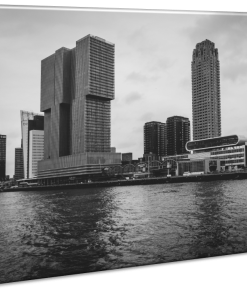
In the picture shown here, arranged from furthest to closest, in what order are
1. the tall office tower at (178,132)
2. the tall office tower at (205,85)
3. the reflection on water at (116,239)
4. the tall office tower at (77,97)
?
1. the tall office tower at (77,97)
2. the tall office tower at (178,132)
3. the tall office tower at (205,85)
4. the reflection on water at (116,239)

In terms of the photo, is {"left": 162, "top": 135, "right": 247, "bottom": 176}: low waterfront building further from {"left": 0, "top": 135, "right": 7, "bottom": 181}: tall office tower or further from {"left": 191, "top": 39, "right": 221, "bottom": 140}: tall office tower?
{"left": 0, "top": 135, "right": 7, "bottom": 181}: tall office tower

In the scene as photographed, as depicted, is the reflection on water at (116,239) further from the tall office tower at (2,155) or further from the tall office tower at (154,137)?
the tall office tower at (154,137)

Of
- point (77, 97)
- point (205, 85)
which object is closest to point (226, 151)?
point (77, 97)

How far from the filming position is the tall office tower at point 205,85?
8.58 meters

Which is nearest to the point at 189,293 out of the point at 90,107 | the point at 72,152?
the point at 90,107

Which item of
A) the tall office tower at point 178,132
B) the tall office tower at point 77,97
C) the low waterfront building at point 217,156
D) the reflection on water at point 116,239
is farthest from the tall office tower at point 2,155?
the low waterfront building at point 217,156

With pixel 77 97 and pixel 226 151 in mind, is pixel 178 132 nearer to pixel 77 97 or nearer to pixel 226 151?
pixel 226 151

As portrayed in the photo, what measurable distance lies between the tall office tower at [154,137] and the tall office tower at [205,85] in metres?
1.19

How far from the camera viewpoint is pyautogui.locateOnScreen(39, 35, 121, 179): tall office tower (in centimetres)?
1406

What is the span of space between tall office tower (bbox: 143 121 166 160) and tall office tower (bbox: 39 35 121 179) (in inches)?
113

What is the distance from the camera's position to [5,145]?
23.8 ft

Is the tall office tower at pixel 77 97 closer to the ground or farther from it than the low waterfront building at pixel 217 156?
farther from it

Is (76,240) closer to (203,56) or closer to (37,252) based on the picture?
(37,252)

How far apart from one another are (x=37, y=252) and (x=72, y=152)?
18.4m
